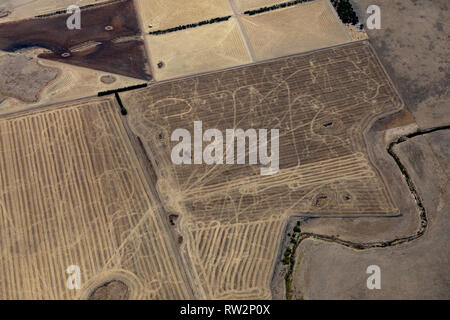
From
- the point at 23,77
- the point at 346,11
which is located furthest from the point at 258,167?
the point at 23,77

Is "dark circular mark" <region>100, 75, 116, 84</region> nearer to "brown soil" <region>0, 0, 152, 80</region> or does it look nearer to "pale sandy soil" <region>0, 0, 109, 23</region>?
"brown soil" <region>0, 0, 152, 80</region>

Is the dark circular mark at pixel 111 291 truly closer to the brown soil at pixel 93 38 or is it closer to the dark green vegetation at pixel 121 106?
the dark green vegetation at pixel 121 106

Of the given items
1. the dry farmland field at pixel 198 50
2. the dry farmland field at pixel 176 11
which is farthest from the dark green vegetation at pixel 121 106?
the dry farmland field at pixel 176 11

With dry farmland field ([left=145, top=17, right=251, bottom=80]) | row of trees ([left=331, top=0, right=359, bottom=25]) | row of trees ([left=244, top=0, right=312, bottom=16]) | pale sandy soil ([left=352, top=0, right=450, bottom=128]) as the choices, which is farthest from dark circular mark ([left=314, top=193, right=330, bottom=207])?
row of trees ([left=244, top=0, right=312, bottom=16])

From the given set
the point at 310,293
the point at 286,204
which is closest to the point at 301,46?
the point at 286,204

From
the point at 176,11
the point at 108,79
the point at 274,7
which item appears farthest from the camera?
the point at 176,11

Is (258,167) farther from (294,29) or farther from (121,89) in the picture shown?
(294,29)
